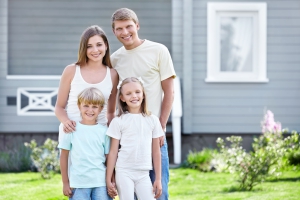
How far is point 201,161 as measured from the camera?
962 cm

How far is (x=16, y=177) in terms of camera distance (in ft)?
28.2

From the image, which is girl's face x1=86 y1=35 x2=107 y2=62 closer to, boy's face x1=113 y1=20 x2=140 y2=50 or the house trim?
boy's face x1=113 y1=20 x2=140 y2=50

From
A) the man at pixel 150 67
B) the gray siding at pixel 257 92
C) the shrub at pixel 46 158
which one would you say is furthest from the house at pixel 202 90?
the man at pixel 150 67

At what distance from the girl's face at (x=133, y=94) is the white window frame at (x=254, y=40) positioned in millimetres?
6432

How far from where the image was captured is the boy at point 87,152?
14.1 ft

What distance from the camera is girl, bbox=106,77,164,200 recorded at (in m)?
4.31

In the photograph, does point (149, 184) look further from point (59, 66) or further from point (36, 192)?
point (59, 66)

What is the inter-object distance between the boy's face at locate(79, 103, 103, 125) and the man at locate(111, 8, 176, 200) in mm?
353

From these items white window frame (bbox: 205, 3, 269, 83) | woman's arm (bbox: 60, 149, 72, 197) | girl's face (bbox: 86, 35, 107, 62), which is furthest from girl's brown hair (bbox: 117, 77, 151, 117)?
white window frame (bbox: 205, 3, 269, 83)

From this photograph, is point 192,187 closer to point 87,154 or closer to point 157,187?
point 157,187

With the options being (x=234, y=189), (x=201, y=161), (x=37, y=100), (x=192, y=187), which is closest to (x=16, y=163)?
(x=37, y=100)

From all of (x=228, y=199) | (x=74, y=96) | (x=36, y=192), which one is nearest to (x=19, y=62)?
(x=36, y=192)

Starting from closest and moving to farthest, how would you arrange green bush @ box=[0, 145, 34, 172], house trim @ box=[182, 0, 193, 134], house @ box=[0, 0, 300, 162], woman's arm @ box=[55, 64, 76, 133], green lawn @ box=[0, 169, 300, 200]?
woman's arm @ box=[55, 64, 76, 133] < green lawn @ box=[0, 169, 300, 200] < green bush @ box=[0, 145, 34, 172] < house trim @ box=[182, 0, 193, 134] < house @ box=[0, 0, 300, 162]

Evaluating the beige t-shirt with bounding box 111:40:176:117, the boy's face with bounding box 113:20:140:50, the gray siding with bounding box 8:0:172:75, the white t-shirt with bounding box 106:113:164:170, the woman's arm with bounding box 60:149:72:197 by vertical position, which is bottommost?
the woman's arm with bounding box 60:149:72:197
